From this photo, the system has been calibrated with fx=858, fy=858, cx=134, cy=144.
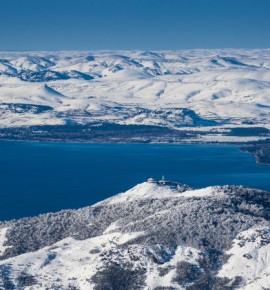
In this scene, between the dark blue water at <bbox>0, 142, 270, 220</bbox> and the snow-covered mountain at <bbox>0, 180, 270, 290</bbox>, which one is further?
the dark blue water at <bbox>0, 142, 270, 220</bbox>

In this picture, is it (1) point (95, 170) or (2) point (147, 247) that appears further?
(1) point (95, 170)

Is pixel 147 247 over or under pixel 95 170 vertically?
over

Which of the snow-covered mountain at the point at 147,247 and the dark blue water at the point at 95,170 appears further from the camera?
the dark blue water at the point at 95,170

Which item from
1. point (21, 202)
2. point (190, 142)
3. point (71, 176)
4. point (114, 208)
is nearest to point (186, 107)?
point (190, 142)
